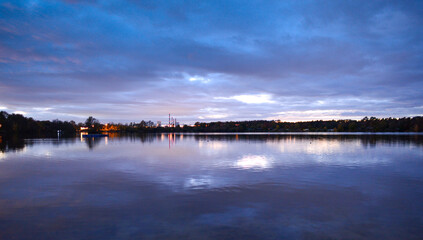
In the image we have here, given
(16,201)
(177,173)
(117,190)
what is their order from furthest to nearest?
1. (177,173)
2. (117,190)
3. (16,201)

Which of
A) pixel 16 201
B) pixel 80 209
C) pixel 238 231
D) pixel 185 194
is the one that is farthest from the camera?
pixel 185 194

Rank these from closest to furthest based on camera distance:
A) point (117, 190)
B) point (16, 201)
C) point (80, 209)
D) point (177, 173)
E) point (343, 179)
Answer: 1. point (80, 209)
2. point (16, 201)
3. point (117, 190)
4. point (343, 179)
5. point (177, 173)

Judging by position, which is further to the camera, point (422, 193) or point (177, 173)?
point (177, 173)

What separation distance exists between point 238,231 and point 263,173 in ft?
33.5

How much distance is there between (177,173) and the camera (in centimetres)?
1761

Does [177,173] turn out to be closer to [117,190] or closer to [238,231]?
[117,190]

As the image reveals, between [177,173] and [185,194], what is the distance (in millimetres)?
5619

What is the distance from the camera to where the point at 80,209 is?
10047 mm

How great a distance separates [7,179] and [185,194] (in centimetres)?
1243

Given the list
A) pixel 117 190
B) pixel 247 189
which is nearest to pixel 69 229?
pixel 117 190

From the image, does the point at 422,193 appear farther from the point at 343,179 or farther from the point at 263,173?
the point at 263,173

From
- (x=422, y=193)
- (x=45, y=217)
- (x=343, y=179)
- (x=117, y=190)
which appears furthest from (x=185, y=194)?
(x=422, y=193)

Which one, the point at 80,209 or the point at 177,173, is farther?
the point at 177,173

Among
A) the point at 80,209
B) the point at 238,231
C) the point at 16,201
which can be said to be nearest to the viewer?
the point at 238,231
